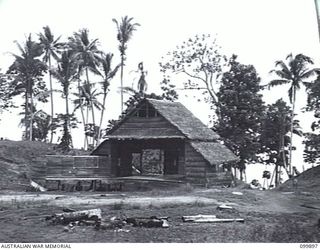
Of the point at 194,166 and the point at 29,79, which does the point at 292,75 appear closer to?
the point at 194,166

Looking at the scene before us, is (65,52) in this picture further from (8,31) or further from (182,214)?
(182,214)

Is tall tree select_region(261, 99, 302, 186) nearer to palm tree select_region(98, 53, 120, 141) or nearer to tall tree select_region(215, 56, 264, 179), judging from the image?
tall tree select_region(215, 56, 264, 179)

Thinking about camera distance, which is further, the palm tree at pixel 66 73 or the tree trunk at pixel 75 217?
the palm tree at pixel 66 73

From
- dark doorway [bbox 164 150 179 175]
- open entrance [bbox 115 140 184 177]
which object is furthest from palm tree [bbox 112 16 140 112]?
dark doorway [bbox 164 150 179 175]

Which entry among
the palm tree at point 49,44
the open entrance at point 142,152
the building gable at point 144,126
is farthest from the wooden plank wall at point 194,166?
the palm tree at point 49,44

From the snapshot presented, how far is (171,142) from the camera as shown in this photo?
17078 millimetres

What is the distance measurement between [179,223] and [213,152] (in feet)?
26.8

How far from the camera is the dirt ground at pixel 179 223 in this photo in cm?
725

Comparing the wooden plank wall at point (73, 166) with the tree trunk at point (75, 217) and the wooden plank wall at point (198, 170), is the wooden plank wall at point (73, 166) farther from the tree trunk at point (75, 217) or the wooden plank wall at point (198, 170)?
the tree trunk at point (75, 217)

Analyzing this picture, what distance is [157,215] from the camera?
28.4ft

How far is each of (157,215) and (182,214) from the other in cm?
48

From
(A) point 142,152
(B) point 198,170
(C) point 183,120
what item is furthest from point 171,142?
(B) point 198,170

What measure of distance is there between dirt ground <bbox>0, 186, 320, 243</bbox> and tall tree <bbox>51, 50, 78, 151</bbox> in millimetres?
3010

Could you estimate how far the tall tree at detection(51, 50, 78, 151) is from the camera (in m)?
12.4
